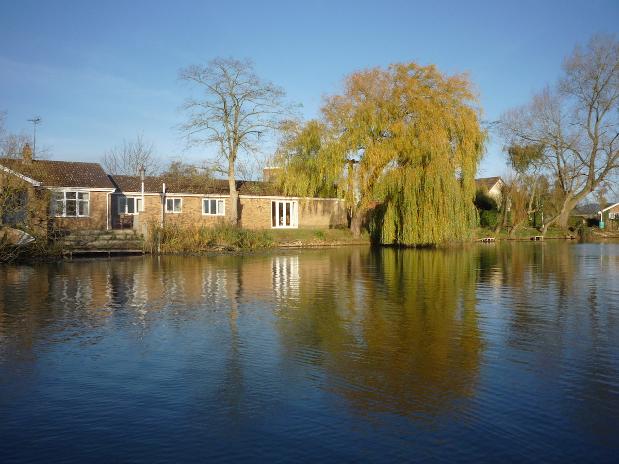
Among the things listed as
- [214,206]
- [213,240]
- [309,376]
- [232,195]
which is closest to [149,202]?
[214,206]

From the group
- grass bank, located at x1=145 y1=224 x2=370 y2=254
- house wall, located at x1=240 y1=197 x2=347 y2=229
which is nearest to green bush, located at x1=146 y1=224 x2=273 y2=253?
grass bank, located at x1=145 y1=224 x2=370 y2=254

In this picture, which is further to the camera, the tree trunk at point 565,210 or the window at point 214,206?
the tree trunk at point 565,210

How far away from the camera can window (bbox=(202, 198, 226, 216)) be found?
37.4m

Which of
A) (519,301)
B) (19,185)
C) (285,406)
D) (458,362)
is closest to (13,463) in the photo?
(285,406)

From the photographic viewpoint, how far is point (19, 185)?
2258 cm

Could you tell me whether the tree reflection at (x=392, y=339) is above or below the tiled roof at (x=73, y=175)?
below

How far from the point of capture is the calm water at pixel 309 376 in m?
5.26

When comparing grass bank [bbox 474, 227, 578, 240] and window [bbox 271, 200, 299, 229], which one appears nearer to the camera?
window [bbox 271, 200, 299, 229]

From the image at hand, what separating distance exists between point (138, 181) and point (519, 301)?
28.9m

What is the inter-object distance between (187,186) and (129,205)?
400 cm

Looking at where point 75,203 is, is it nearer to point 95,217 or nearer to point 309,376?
point 95,217

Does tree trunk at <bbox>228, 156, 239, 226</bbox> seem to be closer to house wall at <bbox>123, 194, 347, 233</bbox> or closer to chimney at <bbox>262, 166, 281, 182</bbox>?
house wall at <bbox>123, 194, 347, 233</bbox>

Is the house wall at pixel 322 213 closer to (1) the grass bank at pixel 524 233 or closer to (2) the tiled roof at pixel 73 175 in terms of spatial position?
(1) the grass bank at pixel 524 233

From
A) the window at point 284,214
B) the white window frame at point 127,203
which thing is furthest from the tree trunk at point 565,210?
the white window frame at point 127,203
